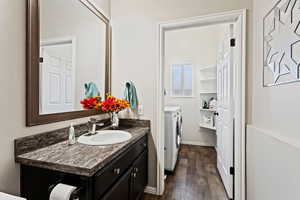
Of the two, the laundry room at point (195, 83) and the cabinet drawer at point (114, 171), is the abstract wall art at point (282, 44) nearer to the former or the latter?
the cabinet drawer at point (114, 171)

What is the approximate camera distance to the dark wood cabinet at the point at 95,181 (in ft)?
2.94

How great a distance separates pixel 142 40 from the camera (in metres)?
2.02

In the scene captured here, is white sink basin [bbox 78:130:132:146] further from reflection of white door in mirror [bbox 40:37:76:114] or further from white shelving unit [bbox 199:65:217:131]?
white shelving unit [bbox 199:65:217:131]

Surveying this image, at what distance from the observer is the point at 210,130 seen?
12.9 ft

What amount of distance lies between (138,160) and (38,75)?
3.88 ft

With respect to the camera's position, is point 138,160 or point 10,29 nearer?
point 10,29

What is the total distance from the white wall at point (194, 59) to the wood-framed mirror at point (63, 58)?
96.9 inches

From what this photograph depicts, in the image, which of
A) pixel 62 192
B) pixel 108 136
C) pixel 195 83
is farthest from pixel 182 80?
pixel 62 192

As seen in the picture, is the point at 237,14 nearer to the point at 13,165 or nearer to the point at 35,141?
the point at 35,141

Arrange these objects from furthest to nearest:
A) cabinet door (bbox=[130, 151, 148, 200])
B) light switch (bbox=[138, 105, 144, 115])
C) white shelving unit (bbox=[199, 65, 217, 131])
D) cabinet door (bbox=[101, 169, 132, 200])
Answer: white shelving unit (bbox=[199, 65, 217, 131])
light switch (bbox=[138, 105, 144, 115])
cabinet door (bbox=[130, 151, 148, 200])
cabinet door (bbox=[101, 169, 132, 200])

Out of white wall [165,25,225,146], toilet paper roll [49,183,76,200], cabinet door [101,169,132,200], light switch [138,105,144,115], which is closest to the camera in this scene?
toilet paper roll [49,183,76,200]

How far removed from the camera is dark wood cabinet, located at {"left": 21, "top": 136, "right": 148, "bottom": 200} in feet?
2.94

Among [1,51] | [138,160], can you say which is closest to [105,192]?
[138,160]

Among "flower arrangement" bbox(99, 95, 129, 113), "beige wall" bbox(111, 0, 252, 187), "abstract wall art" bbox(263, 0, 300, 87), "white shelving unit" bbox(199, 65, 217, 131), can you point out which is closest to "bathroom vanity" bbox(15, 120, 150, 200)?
"flower arrangement" bbox(99, 95, 129, 113)
